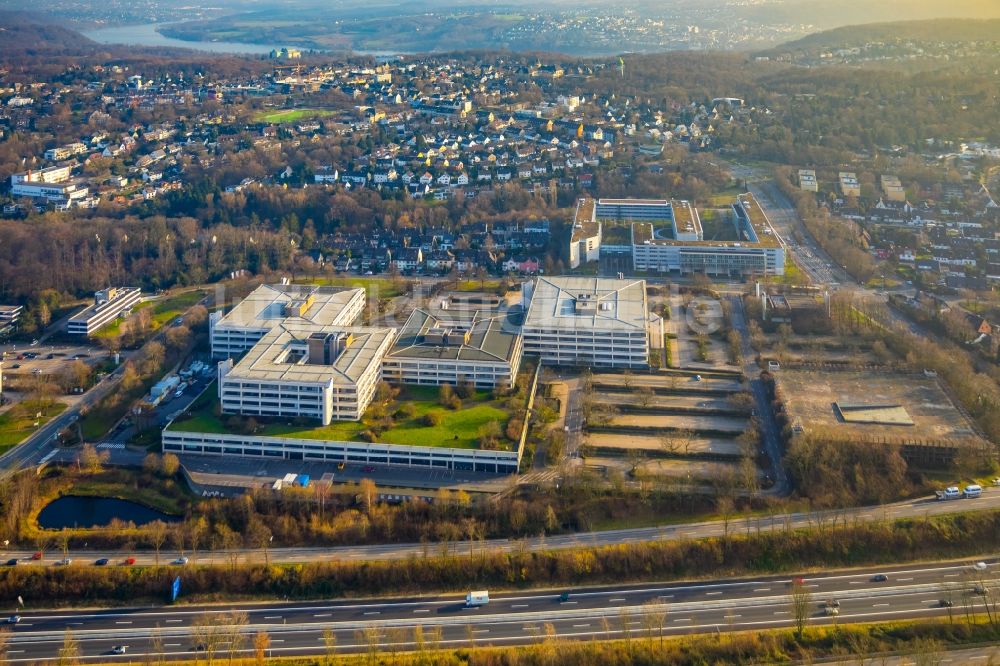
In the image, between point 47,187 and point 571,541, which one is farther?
point 47,187

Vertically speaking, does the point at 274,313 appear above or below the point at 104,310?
above

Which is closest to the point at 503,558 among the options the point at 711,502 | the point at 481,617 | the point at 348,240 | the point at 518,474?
the point at 481,617

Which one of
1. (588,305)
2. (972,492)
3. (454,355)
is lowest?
(972,492)

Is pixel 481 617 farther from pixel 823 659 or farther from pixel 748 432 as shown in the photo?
pixel 748 432

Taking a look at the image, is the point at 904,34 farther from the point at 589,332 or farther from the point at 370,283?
the point at 589,332

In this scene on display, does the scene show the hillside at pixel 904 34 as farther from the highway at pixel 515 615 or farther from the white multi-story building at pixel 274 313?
the highway at pixel 515 615

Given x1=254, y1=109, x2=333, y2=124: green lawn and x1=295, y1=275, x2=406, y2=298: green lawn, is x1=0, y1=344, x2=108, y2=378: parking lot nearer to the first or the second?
x1=295, y1=275, x2=406, y2=298: green lawn

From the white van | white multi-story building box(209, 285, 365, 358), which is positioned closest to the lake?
white multi-story building box(209, 285, 365, 358)

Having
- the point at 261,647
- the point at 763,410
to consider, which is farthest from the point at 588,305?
the point at 261,647
